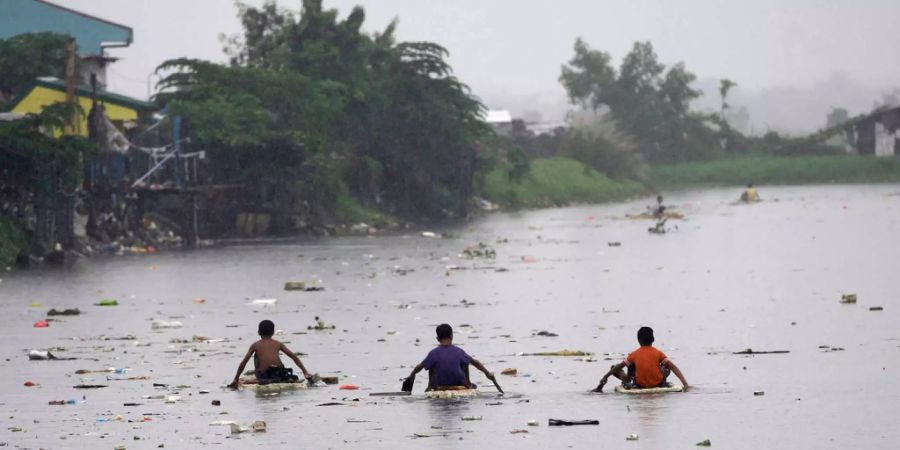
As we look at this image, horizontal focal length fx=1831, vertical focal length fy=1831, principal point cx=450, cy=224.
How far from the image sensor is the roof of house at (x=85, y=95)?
168ft

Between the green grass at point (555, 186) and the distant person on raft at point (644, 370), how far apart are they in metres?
63.1

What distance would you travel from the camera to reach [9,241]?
4269 centimetres

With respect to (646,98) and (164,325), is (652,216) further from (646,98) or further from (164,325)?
(646,98)

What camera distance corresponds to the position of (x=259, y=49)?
241 ft

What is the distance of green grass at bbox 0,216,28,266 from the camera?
1654 inches

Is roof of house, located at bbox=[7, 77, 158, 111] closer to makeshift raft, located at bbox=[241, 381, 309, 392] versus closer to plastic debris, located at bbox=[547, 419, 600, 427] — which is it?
makeshift raft, located at bbox=[241, 381, 309, 392]

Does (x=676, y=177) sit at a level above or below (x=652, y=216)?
above

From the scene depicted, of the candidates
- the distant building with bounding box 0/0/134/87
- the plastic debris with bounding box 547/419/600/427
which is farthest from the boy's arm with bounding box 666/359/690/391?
the distant building with bounding box 0/0/134/87

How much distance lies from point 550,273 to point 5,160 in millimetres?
14515

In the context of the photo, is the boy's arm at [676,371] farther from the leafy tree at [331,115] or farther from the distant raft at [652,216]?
the distant raft at [652,216]

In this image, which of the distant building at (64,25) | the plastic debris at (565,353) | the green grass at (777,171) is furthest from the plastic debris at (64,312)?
the green grass at (777,171)

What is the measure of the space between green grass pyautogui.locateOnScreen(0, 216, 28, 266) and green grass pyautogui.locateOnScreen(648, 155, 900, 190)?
69335 mm

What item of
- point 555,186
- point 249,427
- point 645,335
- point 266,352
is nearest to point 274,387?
point 266,352

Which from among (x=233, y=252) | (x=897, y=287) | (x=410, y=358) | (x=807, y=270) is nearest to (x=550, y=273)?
(x=807, y=270)
